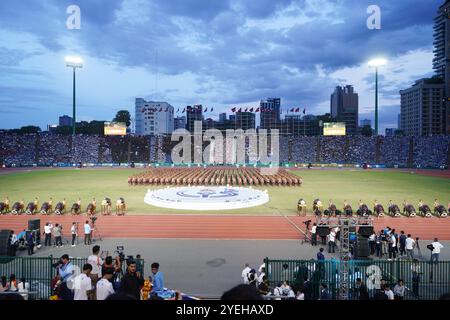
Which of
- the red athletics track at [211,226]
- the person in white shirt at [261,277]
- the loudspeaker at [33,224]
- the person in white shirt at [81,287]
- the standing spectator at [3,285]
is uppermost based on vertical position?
the person in white shirt at [81,287]

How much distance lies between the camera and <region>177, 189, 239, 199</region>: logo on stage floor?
82.9 feet

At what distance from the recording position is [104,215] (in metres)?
21.2

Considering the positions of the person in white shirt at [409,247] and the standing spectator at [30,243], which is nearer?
the person in white shirt at [409,247]

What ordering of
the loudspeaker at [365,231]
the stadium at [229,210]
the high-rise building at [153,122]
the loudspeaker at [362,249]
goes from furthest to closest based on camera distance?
the high-rise building at [153,122] → the stadium at [229,210] → the loudspeaker at [365,231] → the loudspeaker at [362,249]

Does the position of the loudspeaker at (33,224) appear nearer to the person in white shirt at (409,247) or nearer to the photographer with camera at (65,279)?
the photographer with camera at (65,279)

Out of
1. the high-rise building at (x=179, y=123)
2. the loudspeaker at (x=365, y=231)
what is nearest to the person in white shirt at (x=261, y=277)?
the loudspeaker at (x=365, y=231)

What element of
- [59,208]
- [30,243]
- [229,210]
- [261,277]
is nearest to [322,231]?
[261,277]

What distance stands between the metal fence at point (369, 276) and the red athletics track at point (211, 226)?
6.07 metres

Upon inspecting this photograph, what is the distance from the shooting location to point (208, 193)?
26.0 metres

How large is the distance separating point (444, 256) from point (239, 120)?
472 ft

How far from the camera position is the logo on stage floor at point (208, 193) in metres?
25.3

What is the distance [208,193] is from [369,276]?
17.1 metres

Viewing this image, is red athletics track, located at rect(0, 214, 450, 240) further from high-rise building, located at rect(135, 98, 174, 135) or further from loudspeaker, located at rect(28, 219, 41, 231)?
high-rise building, located at rect(135, 98, 174, 135)
